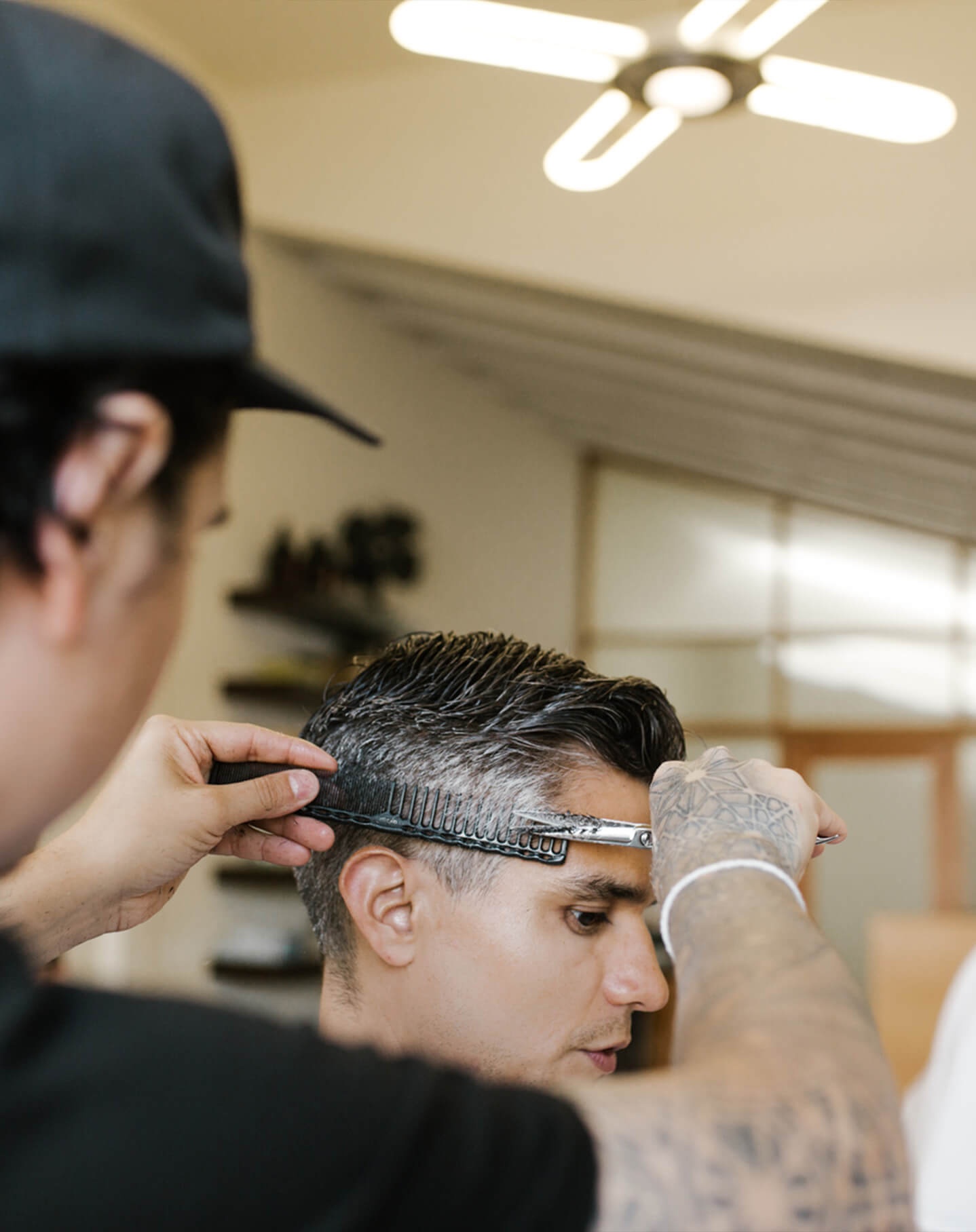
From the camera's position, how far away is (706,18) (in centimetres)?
212

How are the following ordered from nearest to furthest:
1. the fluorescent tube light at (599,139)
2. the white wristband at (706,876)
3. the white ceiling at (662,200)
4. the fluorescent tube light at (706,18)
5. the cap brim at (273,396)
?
1. the cap brim at (273,396)
2. the white wristband at (706,876)
3. the fluorescent tube light at (706,18)
4. the fluorescent tube light at (599,139)
5. the white ceiling at (662,200)

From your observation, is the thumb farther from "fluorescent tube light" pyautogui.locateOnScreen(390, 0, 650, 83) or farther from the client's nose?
"fluorescent tube light" pyautogui.locateOnScreen(390, 0, 650, 83)

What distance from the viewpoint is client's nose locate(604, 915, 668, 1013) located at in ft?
4.62

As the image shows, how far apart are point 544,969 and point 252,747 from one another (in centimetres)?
41

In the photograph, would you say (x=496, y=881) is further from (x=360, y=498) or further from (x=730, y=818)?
(x=360, y=498)

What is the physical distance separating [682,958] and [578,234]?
3.62 m

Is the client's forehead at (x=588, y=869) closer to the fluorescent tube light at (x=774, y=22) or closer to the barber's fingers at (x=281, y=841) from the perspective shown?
the barber's fingers at (x=281, y=841)

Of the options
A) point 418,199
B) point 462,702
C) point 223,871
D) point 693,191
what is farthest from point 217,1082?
point 223,871

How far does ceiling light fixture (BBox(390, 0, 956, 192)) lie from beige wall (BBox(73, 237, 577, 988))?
2.89 meters

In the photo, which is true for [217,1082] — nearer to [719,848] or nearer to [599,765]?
[719,848]

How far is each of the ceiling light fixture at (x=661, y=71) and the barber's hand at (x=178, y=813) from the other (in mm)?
1352

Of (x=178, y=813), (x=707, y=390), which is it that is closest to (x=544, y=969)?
(x=178, y=813)

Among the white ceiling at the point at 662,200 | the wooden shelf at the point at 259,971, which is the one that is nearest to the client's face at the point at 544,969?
the white ceiling at the point at 662,200

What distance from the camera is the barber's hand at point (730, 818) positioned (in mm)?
809
